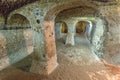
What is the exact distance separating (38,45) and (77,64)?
221cm

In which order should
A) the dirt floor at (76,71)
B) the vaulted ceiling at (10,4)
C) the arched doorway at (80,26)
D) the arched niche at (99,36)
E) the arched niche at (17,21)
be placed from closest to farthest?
the vaulted ceiling at (10,4), the dirt floor at (76,71), the arched niche at (17,21), the arched niche at (99,36), the arched doorway at (80,26)

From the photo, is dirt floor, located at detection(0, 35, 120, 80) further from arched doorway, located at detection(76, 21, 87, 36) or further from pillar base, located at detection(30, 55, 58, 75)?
arched doorway, located at detection(76, 21, 87, 36)

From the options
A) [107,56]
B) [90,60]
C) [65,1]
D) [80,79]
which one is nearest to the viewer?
[65,1]

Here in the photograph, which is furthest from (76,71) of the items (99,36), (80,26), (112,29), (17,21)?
(80,26)

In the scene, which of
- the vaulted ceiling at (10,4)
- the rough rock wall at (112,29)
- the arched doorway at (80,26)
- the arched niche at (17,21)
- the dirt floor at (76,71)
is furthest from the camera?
the arched doorway at (80,26)

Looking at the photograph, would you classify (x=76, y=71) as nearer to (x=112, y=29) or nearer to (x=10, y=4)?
(x=112, y=29)

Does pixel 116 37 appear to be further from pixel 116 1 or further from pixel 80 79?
pixel 80 79

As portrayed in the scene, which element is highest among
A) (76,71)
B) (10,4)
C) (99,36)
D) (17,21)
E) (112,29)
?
(10,4)

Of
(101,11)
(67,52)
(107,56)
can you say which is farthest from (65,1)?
(67,52)

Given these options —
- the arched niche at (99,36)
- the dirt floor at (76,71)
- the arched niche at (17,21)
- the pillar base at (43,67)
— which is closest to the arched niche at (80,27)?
the arched niche at (99,36)

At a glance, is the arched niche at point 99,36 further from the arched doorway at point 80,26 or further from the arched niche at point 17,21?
the arched doorway at point 80,26

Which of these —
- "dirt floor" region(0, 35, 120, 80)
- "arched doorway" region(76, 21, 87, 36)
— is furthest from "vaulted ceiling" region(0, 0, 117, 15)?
"arched doorway" region(76, 21, 87, 36)

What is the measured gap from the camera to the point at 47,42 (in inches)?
200

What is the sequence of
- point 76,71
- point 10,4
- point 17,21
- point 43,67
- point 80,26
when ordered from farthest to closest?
point 80,26, point 17,21, point 76,71, point 43,67, point 10,4
